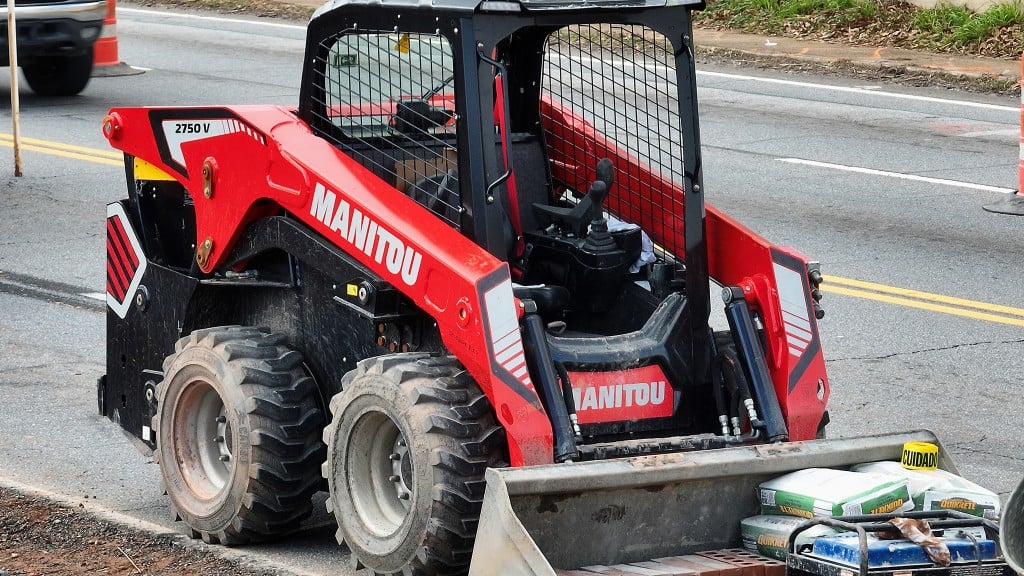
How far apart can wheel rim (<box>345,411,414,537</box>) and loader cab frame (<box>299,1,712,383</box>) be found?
2.34ft

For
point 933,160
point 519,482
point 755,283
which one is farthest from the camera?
point 933,160

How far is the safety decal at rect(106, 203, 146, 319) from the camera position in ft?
21.7

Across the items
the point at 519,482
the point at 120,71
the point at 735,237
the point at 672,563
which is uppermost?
the point at 735,237

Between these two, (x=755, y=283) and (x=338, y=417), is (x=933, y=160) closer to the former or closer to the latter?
(x=755, y=283)

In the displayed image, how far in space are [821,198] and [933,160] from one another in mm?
1913

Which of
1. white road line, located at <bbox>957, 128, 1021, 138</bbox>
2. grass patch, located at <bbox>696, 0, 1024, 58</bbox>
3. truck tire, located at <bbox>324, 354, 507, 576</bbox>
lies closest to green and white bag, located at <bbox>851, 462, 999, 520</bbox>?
truck tire, located at <bbox>324, 354, 507, 576</bbox>

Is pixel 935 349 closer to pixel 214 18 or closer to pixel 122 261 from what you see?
pixel 122 261

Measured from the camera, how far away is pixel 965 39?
19688 millimetres

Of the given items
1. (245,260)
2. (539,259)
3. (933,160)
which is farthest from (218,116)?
(933,160)

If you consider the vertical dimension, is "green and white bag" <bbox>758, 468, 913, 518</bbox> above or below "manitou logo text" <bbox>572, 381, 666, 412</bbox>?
below

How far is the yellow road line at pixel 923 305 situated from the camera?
9.33m

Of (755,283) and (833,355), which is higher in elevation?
(755,283)

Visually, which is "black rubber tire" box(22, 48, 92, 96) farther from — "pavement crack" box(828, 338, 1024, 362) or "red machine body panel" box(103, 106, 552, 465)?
"red machine body panel" box(103, 106, 552, 465)

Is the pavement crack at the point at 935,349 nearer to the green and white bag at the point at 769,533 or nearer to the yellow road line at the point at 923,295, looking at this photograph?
the yellow road line at the point at 923,295
